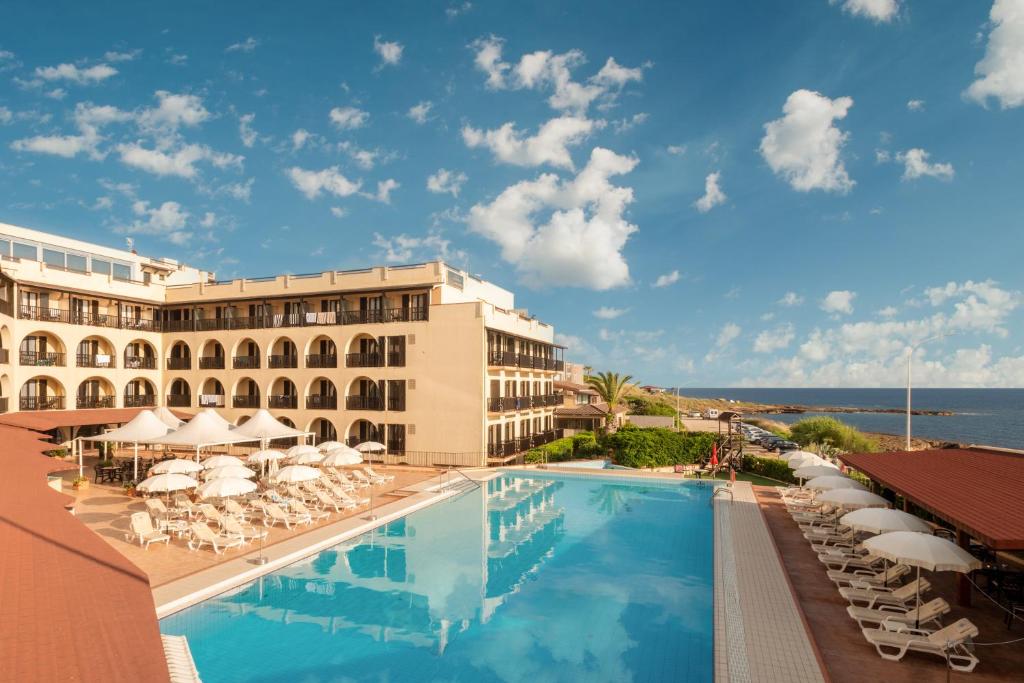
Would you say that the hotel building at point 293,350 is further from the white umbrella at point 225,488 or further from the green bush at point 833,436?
the green bush at point 833,436

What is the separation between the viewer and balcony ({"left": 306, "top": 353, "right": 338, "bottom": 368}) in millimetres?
33406

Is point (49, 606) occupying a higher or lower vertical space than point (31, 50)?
lower

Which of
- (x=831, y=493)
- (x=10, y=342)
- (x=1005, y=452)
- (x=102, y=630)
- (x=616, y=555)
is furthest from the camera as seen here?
(x=10, y=342)

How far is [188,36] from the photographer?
79.3ft

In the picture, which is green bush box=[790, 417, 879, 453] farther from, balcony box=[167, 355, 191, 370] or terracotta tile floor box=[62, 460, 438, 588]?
balcony box=[167, 355, 191, 370]

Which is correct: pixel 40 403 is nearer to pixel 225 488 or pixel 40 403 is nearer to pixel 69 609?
pixel 225 488

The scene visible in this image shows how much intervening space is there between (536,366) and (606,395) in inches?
228

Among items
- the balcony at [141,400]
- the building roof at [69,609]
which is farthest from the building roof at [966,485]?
the balcony at [141,400]

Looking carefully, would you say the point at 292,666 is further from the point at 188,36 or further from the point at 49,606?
the point at 188,36

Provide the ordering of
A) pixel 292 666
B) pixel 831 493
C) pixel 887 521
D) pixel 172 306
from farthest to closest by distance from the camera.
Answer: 1. pixel 172 306
2. pixel 831 493
3. pixel 887 521
4. pixel 292 666

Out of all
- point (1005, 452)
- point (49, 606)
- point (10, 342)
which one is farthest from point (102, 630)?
point (10, 342)

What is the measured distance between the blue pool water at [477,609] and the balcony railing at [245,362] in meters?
20.8

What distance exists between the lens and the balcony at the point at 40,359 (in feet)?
102

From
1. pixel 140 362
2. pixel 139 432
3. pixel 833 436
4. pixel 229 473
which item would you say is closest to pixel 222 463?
pixel 229 473
